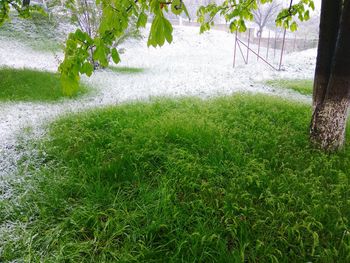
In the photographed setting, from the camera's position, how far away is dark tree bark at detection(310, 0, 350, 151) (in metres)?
3.42

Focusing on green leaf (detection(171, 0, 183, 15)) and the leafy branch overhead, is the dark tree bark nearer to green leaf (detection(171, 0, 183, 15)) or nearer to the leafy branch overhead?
the leafy branch overhead

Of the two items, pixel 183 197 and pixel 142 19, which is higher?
pixel 142 19

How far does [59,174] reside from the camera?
10.9ft

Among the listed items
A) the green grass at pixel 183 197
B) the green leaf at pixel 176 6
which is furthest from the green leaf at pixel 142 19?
the green grass at pixel 183 197

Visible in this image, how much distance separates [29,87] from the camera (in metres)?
7.57

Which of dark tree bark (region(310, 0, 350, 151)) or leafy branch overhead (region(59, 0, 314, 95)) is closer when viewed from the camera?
leafy branch overhead (region(59, 0, 314, 95))

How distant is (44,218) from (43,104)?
485 cm

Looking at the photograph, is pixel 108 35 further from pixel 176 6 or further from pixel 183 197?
pixel 183 197

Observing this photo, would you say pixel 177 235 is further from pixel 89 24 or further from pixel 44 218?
pixel 89 24

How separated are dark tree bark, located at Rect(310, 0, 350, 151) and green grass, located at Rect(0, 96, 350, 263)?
0.96 feet

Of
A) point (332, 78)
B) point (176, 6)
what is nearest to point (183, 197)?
point (176, 6)

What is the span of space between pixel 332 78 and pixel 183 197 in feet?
8.83

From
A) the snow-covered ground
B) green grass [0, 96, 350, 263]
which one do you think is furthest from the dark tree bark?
the snow-covered ground

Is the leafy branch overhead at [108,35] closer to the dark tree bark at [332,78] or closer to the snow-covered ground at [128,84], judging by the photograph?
the snow-covered ground at [128,84]
